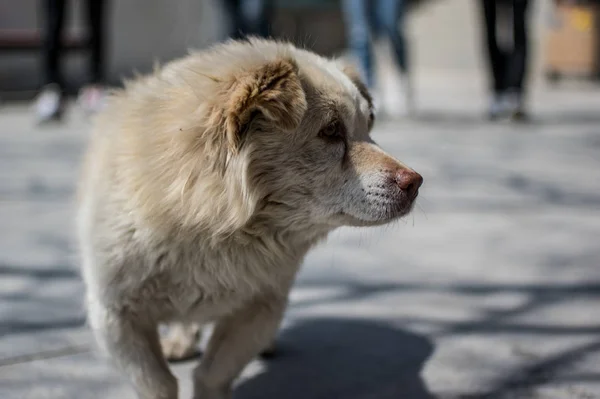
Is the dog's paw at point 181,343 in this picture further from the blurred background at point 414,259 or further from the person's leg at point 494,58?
the person's leg at point 494,58

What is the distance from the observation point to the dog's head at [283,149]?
197 cm

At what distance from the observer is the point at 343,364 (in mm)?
2561

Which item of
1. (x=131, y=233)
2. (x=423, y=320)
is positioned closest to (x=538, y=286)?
(x=423, y=320)

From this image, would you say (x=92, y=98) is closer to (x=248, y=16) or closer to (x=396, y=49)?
(x=248, y=16)

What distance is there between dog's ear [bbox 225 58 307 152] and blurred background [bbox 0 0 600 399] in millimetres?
643

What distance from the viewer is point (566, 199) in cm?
455

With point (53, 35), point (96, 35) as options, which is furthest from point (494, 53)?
point (53, 35)

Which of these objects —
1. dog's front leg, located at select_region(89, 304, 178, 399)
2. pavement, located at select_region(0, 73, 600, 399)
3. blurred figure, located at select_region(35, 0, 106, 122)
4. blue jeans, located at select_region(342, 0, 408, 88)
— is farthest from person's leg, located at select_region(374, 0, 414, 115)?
dog's front leg, located at select_region(89, 304, 178, 399)

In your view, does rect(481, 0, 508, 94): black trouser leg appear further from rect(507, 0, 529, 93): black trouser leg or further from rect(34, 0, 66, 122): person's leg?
rect(34, 0, 66, 122): person's leg

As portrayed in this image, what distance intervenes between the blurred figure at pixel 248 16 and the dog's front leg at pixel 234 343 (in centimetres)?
422

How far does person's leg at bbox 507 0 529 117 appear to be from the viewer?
677 centimetres

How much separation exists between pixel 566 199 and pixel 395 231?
1.16 m

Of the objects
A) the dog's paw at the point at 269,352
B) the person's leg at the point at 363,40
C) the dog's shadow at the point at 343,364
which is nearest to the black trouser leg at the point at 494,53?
the person's leg at the point at 363,40

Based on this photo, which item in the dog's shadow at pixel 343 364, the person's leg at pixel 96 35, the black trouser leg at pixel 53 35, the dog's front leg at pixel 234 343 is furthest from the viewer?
the person's leg at pixel 96 35
